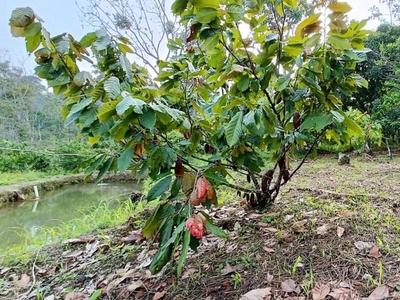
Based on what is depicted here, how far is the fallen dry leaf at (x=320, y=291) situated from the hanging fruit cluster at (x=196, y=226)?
39 centimetres

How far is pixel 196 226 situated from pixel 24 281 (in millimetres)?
1113

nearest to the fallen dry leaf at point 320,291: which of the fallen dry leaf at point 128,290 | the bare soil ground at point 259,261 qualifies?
the bare soil ground at point 259,261

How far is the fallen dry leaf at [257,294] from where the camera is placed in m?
0.87

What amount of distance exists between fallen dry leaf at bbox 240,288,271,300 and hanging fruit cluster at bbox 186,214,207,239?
28 centimetres

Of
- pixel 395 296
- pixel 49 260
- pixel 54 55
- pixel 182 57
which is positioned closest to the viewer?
pixel 395 296

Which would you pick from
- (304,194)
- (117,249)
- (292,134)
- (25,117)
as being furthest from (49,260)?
(25,117)

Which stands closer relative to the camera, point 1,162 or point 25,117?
point 1,162

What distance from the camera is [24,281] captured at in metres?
1.39

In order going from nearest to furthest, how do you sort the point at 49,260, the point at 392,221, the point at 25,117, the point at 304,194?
the point at 392,221 < the point at 49,260 < the point at 304,194 < the point at 25,117

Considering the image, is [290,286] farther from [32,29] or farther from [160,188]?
[32,29]

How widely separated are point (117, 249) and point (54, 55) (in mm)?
970

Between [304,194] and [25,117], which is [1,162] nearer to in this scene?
[25,117]

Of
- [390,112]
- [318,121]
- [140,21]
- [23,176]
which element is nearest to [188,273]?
[318,121]

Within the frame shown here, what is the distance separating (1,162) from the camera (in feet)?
27.9
